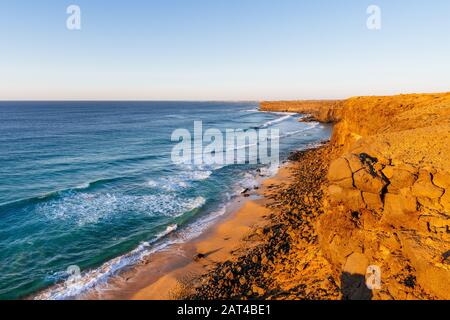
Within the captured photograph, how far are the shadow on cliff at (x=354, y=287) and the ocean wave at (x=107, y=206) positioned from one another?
1506 centimetres


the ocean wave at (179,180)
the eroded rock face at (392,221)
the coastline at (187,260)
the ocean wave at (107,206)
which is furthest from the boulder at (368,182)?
the ocean wave at (179,180)

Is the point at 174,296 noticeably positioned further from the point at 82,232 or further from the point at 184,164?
the point at 184,164

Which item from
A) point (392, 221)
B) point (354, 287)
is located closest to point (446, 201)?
point (392, 221)

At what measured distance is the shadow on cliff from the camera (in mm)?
8727

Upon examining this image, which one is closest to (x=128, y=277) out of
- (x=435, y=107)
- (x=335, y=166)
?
(x=335, y=166)

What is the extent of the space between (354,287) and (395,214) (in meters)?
2.71

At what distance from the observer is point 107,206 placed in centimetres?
2423

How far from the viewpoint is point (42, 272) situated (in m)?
15.9

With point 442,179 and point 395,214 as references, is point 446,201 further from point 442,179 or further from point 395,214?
point 395,214

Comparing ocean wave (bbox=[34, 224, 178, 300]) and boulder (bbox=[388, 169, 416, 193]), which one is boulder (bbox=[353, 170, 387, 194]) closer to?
boulder (bbox=[388, 169, 416, 193])

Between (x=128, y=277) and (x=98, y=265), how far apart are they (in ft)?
7.99

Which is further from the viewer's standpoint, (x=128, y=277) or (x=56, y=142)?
(x=56, y=142)

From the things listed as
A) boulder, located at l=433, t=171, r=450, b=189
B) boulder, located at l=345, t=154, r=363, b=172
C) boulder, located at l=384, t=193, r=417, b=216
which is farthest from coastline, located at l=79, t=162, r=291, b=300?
boulder, located at l=433, t=171, r=450, b=189

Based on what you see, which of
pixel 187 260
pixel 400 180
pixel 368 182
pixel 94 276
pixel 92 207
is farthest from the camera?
A: pixel 92 207
